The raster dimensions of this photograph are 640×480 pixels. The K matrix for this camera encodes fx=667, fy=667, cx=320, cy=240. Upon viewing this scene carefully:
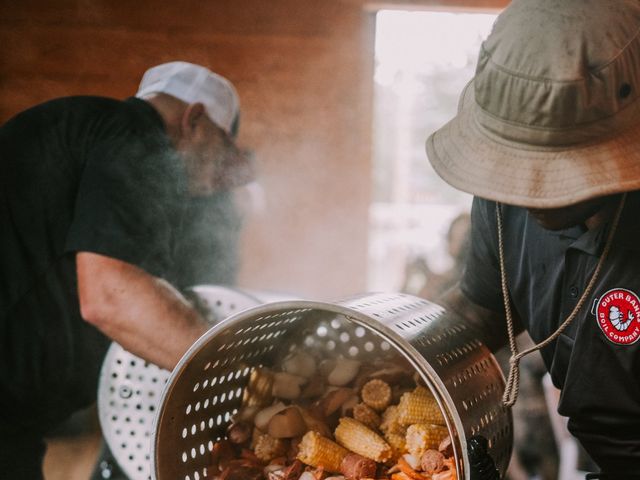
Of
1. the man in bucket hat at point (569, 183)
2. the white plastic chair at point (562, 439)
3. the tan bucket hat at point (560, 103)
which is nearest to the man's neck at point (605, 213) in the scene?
the man in bucket hat at point (569, 183)

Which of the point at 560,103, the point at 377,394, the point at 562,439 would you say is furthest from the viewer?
the point at 562,439

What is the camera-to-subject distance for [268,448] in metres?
1.49

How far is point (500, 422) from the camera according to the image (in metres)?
1.37

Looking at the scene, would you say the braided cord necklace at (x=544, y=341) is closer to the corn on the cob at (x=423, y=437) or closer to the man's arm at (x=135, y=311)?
the corn on the cob at (x=423, y=437)

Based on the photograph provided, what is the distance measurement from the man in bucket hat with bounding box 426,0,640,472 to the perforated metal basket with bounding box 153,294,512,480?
0.11 m

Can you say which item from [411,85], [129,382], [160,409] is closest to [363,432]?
[160,409]

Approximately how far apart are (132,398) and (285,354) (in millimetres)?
495

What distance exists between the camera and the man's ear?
2.02m

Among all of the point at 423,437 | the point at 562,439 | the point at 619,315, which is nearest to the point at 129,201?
the point at 423,437

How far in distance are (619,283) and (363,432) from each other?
62 centimetres

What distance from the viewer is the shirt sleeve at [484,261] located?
5.33 ft

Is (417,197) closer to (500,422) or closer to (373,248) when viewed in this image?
(373,248)

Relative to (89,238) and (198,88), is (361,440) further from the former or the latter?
(198,88)

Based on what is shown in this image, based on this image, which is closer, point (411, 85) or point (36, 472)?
point (36, 472)
